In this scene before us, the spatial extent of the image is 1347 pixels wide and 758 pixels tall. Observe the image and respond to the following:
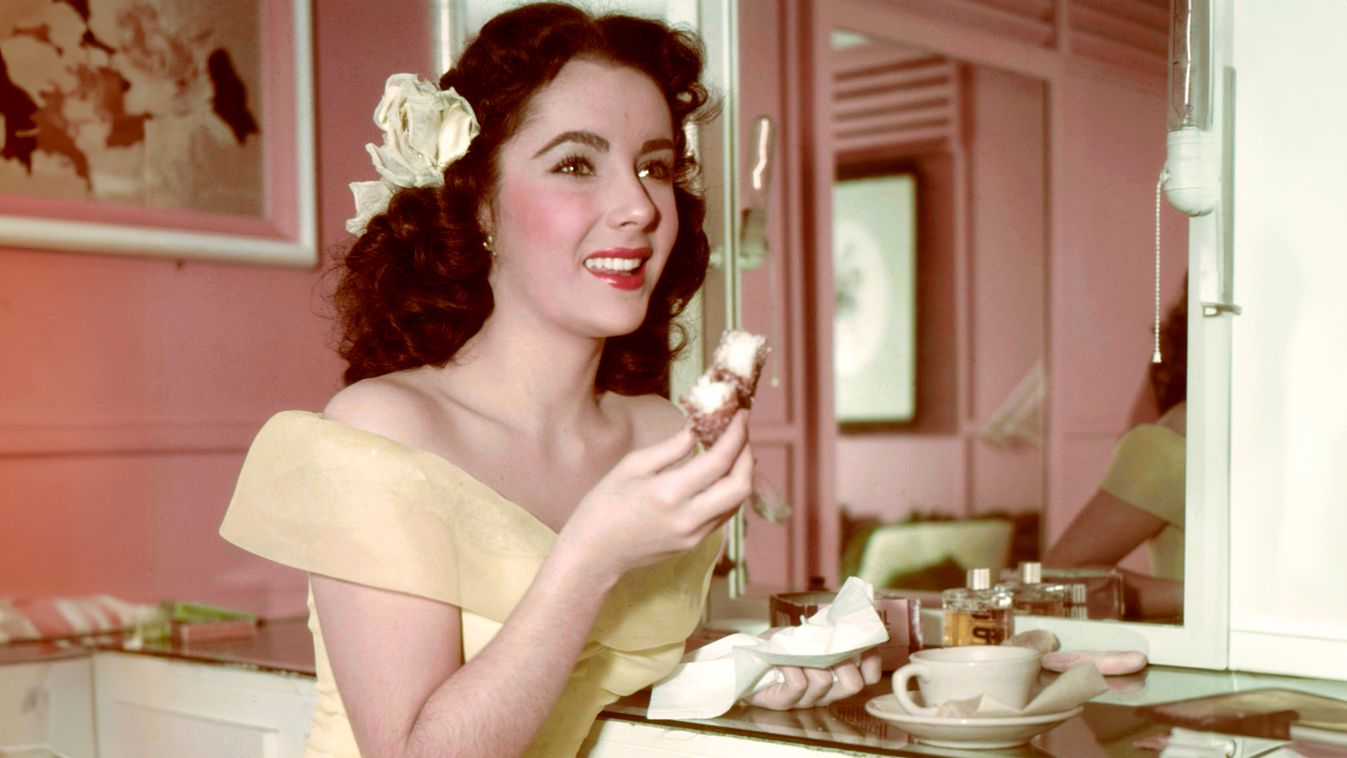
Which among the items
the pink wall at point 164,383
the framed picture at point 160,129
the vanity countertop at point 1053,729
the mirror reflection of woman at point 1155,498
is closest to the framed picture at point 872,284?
the pink wall at point 164,383

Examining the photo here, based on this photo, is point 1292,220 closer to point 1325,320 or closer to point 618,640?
point 1325,320

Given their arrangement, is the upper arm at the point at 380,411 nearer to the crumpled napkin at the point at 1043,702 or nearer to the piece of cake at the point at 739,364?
the piece of cake at the point at 739,364

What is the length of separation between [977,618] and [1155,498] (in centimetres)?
23

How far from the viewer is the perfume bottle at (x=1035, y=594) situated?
1.31 m

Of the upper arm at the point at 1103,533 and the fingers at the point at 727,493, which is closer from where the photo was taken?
the fingers at the point at 727,493

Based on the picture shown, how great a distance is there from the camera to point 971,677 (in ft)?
3.02

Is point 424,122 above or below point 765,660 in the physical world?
above

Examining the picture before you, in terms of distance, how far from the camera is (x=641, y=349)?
1.35 metres

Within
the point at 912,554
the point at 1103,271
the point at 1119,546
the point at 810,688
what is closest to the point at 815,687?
the point at 810,688

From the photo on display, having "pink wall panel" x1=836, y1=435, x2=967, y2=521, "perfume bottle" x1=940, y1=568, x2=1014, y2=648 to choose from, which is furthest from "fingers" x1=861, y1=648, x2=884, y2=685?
"pink wall panel" x1=836, y1=435, x2=967, y2=521

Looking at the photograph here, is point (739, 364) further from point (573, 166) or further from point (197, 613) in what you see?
point (197, 613)

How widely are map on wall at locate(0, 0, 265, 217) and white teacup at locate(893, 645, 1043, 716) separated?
1257mm

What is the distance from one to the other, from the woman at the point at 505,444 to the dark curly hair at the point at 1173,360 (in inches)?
16.6

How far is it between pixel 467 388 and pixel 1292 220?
782 mm
